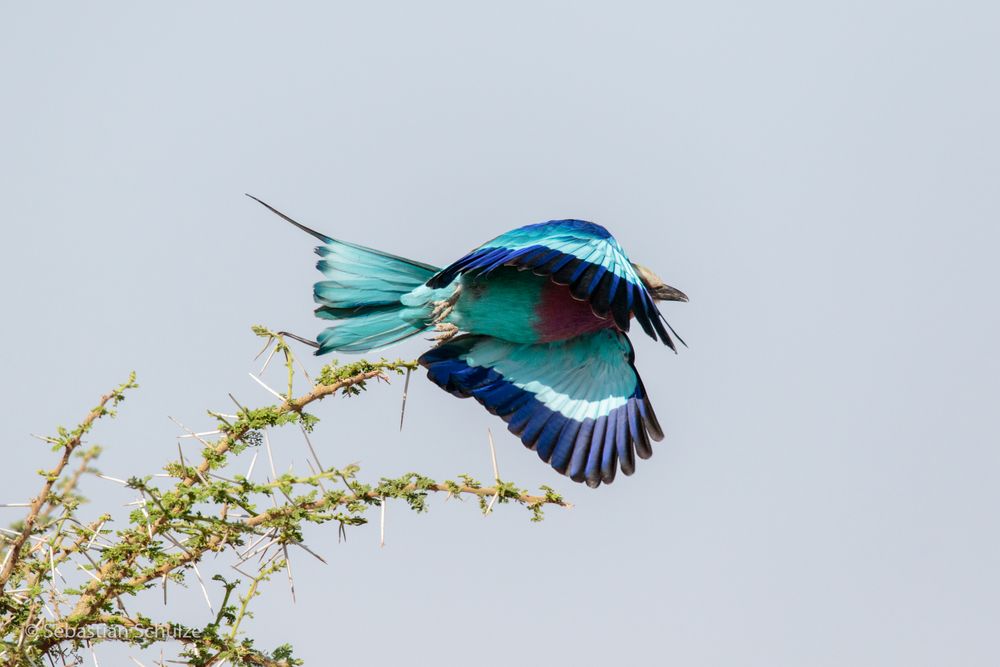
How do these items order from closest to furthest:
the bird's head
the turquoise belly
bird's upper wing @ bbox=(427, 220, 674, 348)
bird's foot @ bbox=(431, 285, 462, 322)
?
bird's upper wing @ bbox=(427, 220, 674, 348) < the turquoise belly < bird's foot @ bbox=(431, 285, 462, 322) < the bird's head

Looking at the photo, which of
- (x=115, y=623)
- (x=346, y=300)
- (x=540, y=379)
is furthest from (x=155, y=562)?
(x=540, y=379)

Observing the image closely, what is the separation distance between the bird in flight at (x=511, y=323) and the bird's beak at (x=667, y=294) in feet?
2.43

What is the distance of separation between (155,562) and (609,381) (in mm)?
3134

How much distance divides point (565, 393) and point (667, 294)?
1.06m

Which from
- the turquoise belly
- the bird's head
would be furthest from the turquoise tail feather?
the bird's head

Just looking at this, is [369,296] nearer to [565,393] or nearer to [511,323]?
[511,323]

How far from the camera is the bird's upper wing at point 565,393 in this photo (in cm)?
564

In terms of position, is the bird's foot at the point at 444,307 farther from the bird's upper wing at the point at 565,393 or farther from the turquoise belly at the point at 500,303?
the bird's upper wing at the point at 565,393

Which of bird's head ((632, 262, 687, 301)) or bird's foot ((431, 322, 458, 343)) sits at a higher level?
bird's head ((632, 262, 687, 301))

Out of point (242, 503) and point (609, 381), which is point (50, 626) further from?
point (609, 381)

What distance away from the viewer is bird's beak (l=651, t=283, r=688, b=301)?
6699mm

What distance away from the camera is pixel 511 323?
223 inches

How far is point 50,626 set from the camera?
3.37 meters

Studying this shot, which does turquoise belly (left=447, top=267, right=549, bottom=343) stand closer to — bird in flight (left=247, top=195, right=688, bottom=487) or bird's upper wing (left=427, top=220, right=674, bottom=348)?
bird in flight (left=247, top=195, right=688, bottom=487)
